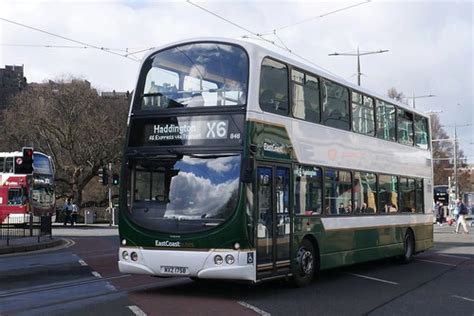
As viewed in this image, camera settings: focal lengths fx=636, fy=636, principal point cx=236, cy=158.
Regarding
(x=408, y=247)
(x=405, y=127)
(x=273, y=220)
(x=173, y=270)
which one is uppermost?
(x=405, y=127)

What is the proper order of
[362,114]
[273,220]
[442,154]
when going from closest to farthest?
[273,220], [362,114], [442,154]

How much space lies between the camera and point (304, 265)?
11945 mm

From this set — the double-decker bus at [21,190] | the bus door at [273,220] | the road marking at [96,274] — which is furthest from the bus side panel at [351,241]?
the double-decker bus at [21,190]

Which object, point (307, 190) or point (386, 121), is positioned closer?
point (307, 190)

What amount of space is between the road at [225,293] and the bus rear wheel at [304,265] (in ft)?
0.57

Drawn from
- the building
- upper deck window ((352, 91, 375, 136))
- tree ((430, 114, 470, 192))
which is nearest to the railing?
upper deck window ((352, 91, 375, 136))

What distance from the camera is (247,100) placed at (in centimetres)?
1048

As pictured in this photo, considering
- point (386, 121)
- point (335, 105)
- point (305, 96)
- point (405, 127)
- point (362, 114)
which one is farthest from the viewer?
point (405, 127)

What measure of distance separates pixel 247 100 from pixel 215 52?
1.12 meters

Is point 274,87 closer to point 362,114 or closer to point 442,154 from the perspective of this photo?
point 362,114

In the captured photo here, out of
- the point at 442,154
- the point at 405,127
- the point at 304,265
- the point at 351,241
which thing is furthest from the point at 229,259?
the point at 442,154

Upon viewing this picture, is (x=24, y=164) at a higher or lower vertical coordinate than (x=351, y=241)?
higher

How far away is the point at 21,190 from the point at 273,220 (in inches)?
1222

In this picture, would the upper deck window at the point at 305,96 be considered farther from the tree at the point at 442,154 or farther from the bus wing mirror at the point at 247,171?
the tree at the point at 442,154
